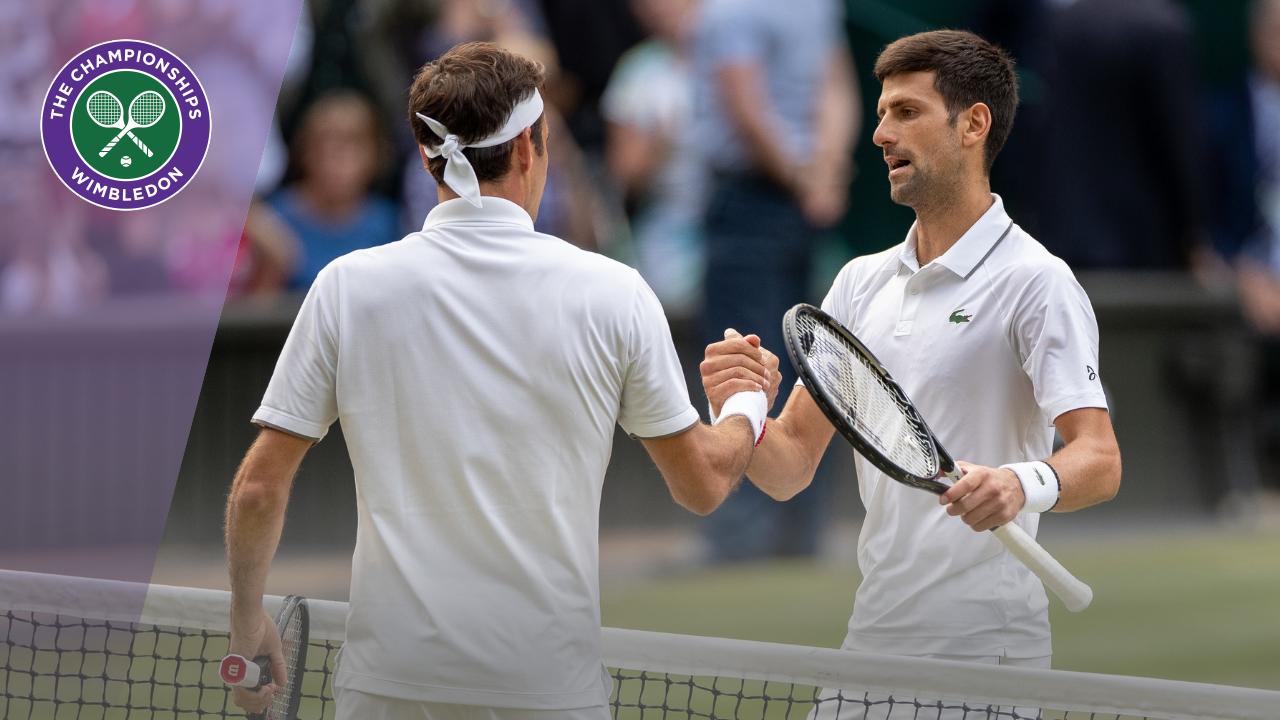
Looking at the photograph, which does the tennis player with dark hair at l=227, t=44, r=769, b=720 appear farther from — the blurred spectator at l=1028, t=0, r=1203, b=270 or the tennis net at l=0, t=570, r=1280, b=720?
the blurred spectator at l=1028, t=0, r=1203, b=270

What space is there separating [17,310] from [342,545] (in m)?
2.00

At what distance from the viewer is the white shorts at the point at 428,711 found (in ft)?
9.73

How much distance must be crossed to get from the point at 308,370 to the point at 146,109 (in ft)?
4.91

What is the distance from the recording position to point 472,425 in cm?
297

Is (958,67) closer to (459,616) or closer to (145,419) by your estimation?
(459,616)

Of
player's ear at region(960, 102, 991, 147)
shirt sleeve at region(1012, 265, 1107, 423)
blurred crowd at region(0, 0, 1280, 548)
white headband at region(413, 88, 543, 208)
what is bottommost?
shirt sleeve at region(1012, 265, 1107, 423)

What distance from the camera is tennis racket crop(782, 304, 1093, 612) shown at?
3.14 m

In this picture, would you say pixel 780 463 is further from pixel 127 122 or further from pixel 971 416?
pixel 127 122

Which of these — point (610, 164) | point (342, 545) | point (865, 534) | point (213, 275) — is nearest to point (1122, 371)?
point (610, 164)

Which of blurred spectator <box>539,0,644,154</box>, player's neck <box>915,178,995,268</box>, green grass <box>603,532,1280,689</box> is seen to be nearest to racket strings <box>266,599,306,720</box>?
player's neck <box>915,178,995,268</box>

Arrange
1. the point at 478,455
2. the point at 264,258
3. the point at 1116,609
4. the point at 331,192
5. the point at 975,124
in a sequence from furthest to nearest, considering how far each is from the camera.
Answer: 1. the point at 331,192
2. the point at 264,258
3. the point at 1116,609
4. the point at 975,124
5. the point at 478,455

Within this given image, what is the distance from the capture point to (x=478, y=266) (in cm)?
301

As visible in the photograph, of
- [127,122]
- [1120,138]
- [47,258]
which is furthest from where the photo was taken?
[1120,138]

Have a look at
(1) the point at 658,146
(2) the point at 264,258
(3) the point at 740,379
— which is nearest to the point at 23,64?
(3) the point at 740,379
